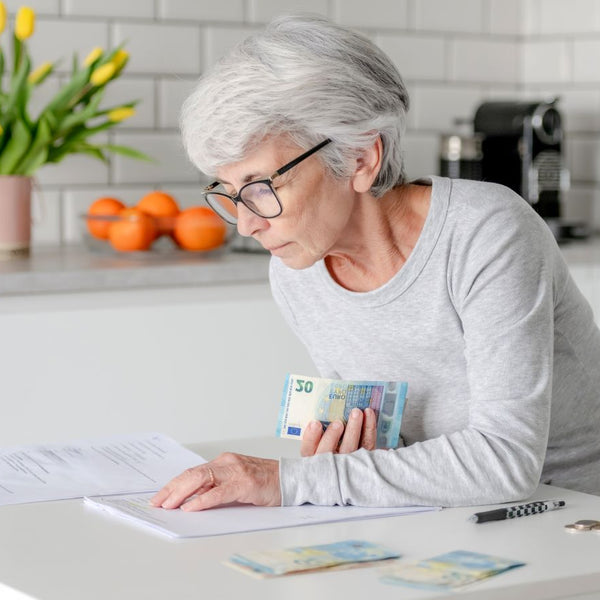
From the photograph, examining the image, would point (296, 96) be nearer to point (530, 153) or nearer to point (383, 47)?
point (530, 153)

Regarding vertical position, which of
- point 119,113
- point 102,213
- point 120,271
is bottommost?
point 120,271

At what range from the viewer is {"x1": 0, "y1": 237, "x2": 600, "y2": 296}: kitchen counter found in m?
2.49

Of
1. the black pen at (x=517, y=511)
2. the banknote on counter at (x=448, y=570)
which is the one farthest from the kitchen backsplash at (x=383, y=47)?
the banknote on counter at (x=448, y=570)

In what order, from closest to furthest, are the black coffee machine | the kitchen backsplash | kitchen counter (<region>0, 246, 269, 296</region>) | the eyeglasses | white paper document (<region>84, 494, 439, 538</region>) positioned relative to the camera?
white paper document (<region>84, 494, 439, 538</region>), the eyeglasses, kitchen counter (<region>0, 246, 269, 296</region>), the kitchen backsplash, the black coffee machine

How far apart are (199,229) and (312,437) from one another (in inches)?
50.1

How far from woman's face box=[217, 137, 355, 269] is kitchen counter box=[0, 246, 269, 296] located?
3.20 ft

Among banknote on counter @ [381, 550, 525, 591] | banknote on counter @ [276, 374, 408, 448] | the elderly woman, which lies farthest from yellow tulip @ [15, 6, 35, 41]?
banknote on counter @ [381, 550, 525, 591]

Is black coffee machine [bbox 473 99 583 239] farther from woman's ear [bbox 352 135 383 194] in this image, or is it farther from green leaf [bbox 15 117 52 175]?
woman's ear [bbox 352 135 383 194]

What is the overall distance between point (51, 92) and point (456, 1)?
4.08ft

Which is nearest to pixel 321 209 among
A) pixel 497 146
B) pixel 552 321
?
pixel 552 321

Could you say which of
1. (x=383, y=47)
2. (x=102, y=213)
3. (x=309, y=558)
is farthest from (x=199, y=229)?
(x=309, y=558)

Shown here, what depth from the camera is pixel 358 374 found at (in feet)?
5.84

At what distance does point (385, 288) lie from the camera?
169 centimetres

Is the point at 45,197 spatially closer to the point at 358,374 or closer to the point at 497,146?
the point at 497,146
